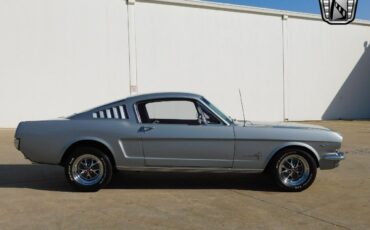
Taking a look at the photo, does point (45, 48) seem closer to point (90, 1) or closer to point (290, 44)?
point (90, 1)

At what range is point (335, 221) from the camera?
5703mm

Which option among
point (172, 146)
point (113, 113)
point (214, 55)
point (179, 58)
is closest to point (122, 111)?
point (113, 113)

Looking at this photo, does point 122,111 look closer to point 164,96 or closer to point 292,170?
point 164,96

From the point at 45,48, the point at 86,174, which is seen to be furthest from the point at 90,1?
the point at 86,174

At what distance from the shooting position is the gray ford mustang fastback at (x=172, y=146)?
23.5 feet

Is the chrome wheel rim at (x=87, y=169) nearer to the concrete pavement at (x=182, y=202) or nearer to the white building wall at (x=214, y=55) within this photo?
the concrete pavement at (x=182, y=202)

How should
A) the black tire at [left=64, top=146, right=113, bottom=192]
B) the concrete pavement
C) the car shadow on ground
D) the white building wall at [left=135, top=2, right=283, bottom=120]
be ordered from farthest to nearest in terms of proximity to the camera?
the white building wall at [left=135, top=2, right=283, bottom=120] → the car shadow on ground → the black tire at [left=64, top=146, right=113, bottom=192] → the concrete pavement

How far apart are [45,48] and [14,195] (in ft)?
43.4

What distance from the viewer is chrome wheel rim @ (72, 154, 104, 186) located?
282 inches

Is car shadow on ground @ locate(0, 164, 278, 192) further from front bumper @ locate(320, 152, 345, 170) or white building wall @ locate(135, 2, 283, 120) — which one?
white building wall @ locate(135, 2, 283, 120)

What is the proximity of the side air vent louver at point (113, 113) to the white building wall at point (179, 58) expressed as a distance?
41.2 feet

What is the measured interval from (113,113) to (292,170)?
2.82m

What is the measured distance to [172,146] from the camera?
7172 mm

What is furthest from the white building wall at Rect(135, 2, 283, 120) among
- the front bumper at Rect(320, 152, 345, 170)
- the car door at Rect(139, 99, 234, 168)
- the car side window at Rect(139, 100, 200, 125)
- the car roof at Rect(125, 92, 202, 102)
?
the front bumper at Rect(320, 152, 345, 170)
